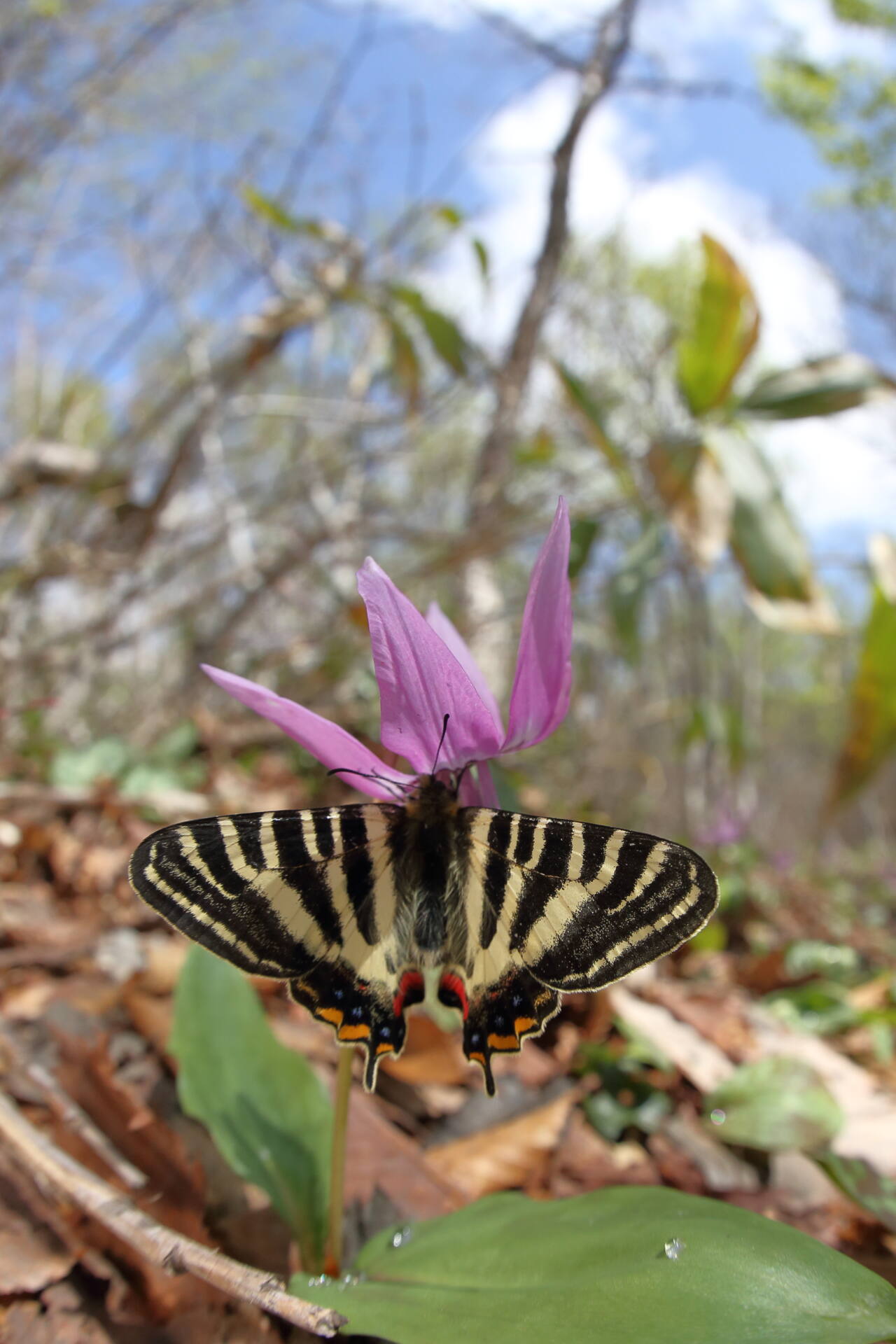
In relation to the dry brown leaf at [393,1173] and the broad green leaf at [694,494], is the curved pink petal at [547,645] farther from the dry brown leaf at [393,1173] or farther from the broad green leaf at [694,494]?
the broad green leaf at [694,494]

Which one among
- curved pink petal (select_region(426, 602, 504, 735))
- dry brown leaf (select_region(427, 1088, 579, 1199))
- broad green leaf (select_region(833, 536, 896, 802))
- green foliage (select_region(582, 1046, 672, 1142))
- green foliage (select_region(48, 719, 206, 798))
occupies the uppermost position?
curved pink petal (select_region(426, 602, 504, 735))

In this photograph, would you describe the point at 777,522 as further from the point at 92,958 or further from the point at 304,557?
the point at 92,958

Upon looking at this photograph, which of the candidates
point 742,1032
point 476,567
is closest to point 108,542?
point 476,567

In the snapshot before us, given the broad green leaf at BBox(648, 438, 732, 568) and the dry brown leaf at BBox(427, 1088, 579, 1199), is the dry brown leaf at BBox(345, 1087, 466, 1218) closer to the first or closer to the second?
the dry brown leaf at BBox(427, 1088, 579, 1199)

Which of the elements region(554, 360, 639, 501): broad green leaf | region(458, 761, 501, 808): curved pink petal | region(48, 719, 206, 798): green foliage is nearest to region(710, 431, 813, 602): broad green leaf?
region(554, 360, 639, 501): broad green leaf

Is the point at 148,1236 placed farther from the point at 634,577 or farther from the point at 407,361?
the point at 407,361

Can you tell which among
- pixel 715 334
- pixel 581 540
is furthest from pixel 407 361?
pixel 581 540
